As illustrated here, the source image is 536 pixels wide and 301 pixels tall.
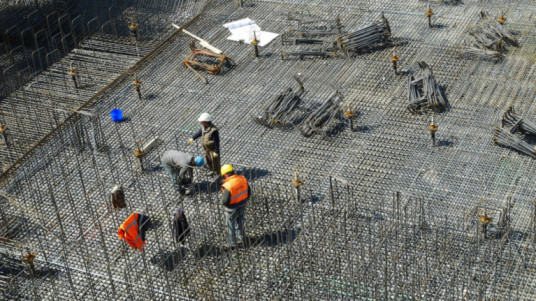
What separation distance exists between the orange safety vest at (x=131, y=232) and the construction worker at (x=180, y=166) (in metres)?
1.67

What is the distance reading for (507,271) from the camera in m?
14.0

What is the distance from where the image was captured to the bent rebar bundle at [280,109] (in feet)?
60.0

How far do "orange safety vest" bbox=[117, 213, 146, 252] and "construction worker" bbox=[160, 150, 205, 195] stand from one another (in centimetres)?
167

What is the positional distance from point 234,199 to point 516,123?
5746 millimetres

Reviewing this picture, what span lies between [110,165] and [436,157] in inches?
241

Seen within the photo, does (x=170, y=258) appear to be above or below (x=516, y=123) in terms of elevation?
below

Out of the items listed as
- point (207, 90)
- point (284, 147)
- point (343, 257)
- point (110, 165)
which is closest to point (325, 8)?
point (207, 90)

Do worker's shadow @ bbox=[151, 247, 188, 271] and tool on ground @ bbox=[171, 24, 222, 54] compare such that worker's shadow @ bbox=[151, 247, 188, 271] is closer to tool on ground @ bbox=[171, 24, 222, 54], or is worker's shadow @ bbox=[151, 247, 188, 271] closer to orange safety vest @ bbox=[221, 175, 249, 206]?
orange safety vest @ bbox=[221, 175, 249, 206]

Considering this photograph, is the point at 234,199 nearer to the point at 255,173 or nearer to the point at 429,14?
the point at 255,173

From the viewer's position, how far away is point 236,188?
14719 millimetres

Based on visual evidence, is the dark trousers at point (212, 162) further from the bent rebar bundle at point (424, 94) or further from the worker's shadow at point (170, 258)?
the bent rebar bundle at point (424, 94)

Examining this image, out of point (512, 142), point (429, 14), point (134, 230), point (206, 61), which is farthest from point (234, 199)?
point (429, 14)

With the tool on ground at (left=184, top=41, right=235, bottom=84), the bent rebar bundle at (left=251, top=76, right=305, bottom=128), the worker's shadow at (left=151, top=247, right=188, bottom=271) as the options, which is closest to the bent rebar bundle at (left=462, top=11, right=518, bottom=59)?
the bent rebar bundle at (left=251, top=76, right=305, bottom=128)

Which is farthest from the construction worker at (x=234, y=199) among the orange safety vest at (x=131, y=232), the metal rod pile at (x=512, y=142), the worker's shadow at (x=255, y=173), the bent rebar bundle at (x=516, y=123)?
the bent rebar bundle at (x=516, y=123)
